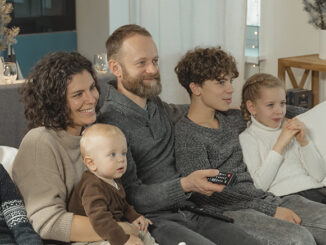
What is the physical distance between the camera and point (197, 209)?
86.6 inches

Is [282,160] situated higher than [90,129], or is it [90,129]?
[90,129]

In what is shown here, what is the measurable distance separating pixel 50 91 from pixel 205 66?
2.37 ft

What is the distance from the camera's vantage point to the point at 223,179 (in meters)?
1.99

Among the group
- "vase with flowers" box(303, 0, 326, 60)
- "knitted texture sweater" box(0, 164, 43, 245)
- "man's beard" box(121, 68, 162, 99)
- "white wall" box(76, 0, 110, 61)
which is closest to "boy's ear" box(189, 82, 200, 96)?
"man's beard" box(121, 68, 162, 99)

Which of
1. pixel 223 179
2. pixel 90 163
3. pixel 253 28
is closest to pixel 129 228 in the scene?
pixel 90 163

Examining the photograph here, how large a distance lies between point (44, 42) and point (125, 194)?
3.16 meters

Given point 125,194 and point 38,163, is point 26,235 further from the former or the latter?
point 125,194

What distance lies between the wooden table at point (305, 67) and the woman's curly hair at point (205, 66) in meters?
1.71

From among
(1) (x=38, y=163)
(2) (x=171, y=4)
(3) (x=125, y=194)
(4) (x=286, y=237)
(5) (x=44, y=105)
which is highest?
(2) (x=171, y=4)

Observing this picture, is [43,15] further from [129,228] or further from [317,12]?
[129,228]

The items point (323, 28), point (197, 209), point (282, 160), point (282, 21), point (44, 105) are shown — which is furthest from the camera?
point (282, 21)

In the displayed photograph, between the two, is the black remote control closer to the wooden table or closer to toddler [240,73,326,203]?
toddler [240,73,326,203]

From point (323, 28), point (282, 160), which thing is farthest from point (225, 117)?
point (323, 28)

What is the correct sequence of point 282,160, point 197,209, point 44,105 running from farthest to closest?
1. point 282,160
2. point 197,209
3. point 44,105
